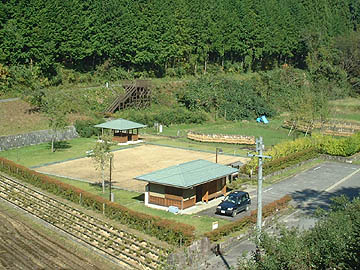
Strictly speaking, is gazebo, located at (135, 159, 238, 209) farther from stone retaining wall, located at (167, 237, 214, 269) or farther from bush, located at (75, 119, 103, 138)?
bush, located at (75, 119, 103, 138)

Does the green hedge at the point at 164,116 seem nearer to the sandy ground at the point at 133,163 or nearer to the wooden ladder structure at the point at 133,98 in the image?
the wooden ladder structure at the point at 133,98

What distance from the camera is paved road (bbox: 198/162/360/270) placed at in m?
25.6

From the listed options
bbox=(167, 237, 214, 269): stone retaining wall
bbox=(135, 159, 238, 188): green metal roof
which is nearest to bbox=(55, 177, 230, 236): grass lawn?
bbox=(135, 159, 238, 188): green metal roof

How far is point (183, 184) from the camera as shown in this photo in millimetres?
30391

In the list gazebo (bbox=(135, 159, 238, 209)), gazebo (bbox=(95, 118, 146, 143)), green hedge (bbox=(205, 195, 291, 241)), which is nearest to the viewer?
green hedge (bbox=(205, 195, 291, 241))

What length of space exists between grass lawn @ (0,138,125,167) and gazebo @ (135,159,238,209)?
16.5 m

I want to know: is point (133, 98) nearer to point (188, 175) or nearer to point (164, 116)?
point (164, 116)

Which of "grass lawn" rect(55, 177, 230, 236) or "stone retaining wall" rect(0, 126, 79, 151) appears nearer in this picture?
"grass lawn" rect(55, 177, 230, 236)

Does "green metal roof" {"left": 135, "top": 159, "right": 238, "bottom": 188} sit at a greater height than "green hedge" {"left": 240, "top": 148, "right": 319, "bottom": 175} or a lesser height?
greater

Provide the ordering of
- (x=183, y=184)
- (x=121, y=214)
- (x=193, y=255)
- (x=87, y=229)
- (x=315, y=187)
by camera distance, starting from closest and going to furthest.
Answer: (x=193, y=255)
(x=87, y=229)
(x=121, y=214)
(x=183, y=184)
(x=315, y=187)

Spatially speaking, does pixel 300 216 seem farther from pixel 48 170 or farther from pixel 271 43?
pixel 271 43

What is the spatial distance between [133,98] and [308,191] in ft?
127

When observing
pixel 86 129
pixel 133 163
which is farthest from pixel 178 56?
pixel 133 163

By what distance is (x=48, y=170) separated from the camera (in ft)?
139
